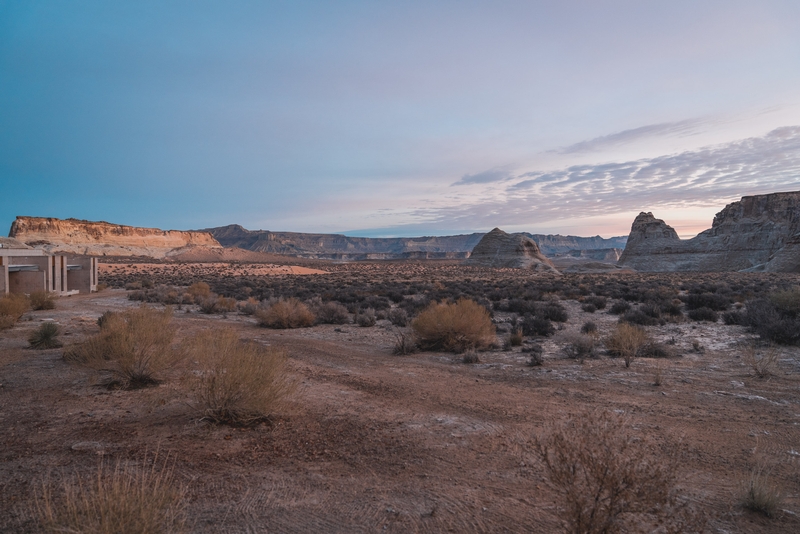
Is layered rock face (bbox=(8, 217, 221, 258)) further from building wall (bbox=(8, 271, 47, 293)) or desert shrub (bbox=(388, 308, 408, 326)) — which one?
desert shrub (bbox=(388, 308, 408, 326))

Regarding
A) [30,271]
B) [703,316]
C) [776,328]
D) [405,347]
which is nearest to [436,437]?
[405,347]

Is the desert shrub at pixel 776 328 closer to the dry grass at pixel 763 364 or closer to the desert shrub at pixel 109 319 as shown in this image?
the dry grass at pixel 763 364

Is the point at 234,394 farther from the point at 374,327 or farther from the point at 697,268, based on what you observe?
the point at 697,268

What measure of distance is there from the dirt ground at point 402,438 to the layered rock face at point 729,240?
66.1 metres

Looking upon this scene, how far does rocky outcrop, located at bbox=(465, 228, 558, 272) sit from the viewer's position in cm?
7185

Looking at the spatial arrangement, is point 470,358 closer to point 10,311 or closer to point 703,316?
point 703,316

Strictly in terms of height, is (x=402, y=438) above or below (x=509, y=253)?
below

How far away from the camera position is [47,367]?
847cm

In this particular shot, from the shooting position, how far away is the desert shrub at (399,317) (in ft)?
49.2

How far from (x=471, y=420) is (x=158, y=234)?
105 m

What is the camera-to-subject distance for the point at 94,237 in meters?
81.8

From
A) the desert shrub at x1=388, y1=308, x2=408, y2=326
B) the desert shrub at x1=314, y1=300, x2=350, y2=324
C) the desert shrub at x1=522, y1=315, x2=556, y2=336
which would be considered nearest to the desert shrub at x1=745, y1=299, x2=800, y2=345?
the desert shrub at x1=522, y1=315, x2=556, y2=336

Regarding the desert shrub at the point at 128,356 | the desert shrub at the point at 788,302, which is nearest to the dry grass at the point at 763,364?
the desert shrub at the point at 788,302

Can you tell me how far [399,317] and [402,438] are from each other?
10006mm
